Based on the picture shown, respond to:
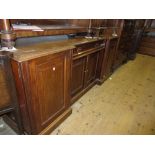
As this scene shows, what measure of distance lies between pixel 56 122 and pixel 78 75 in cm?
71

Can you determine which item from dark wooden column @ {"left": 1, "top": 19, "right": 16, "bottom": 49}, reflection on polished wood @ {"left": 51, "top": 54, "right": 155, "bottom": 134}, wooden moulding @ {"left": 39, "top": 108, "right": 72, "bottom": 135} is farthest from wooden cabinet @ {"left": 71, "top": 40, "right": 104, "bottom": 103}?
dark wooden column @ {"left": 1, "top": 19, "right": 16, "bottom": 49}

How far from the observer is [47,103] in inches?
48.8

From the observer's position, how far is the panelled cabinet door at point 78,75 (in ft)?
5.60

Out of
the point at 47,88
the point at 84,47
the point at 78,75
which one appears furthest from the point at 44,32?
the point at 78,75

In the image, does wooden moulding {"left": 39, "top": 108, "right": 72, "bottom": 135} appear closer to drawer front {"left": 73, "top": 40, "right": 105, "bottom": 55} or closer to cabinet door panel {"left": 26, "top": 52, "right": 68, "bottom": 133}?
cabinet door panel {"left": 26, "top": 52, "right": 68, "bottom": 133}

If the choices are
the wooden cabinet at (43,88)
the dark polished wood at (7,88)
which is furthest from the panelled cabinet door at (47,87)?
the dark polished wood at (7,88)

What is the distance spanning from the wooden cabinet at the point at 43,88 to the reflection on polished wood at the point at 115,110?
311 millimetres

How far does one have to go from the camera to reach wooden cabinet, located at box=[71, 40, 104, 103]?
1.65 metres

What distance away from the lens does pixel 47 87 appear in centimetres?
117

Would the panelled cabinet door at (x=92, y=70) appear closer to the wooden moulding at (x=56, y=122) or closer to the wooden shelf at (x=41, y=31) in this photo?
the wooden shelf at (x=41, y=31)

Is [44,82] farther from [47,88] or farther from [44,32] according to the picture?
[44,32]

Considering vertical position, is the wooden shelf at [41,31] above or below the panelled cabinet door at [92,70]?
above
